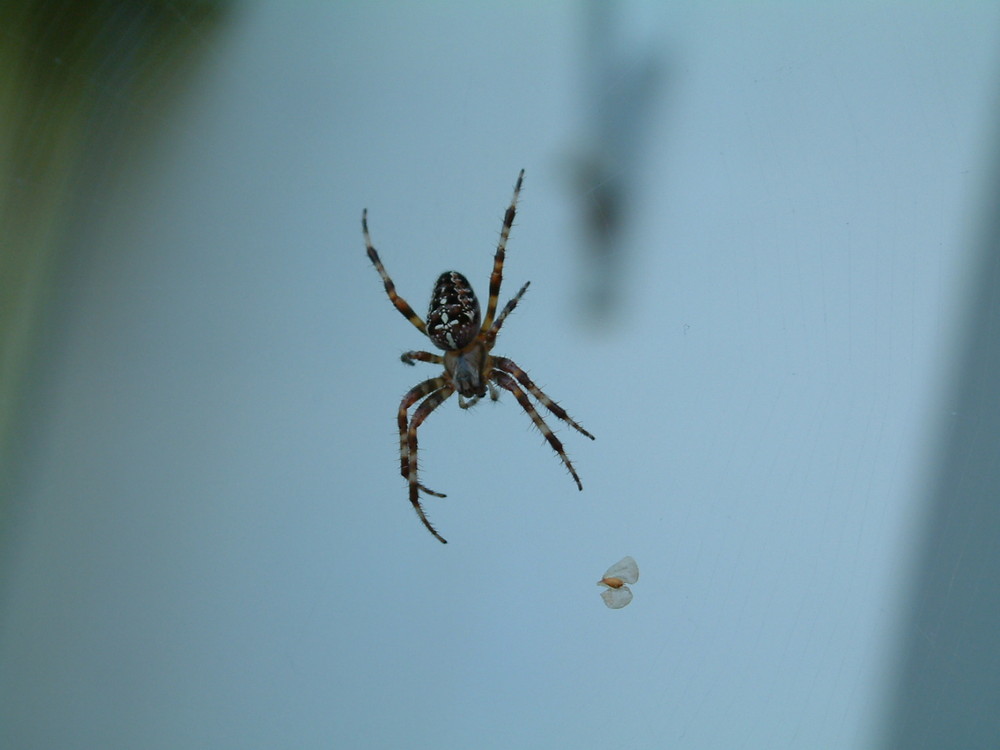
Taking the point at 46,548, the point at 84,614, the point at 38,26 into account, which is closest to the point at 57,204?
the point at 38,26

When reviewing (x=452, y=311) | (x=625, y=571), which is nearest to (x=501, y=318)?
(x=452, y=311)

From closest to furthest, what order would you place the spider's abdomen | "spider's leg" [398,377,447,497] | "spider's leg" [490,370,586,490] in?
"spider's leg" [490,370,586,490], the spider's abdomen, "spider's leg" [398,377,447,497]

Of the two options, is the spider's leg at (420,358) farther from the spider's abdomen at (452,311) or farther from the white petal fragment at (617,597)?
the white petal fragment at (617,597)

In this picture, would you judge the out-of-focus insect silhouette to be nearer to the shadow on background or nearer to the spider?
the spider

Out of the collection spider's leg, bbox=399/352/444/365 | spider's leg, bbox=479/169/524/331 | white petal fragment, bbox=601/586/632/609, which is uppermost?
spider's leg, bbox=479/169/524/331

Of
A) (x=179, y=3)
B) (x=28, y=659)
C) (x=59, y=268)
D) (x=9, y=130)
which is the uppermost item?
(x=179, y=3)

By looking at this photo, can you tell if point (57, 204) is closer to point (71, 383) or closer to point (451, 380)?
point (71, 383)

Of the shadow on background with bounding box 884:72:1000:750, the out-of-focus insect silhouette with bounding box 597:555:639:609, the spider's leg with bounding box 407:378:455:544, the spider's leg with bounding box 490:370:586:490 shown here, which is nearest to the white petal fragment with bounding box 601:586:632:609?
the out-of-focus insect silhouette with bounding box 597:555:639:609
